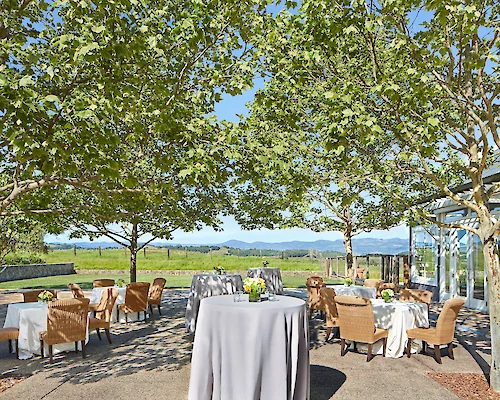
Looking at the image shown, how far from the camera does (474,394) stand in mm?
5648

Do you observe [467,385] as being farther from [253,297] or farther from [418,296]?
[418,296]

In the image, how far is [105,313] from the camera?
8.53 m

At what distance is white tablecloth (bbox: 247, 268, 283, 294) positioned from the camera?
13086mm

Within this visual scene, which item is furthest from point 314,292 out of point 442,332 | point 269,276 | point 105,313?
point 105,313

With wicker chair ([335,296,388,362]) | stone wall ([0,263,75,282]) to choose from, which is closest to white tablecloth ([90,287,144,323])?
wicker chair ([335,296,388,362])

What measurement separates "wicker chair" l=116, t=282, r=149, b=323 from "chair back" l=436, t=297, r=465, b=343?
6.58m

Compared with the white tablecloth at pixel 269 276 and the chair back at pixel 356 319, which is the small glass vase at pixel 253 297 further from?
the white tablecloth at pixel 269 276

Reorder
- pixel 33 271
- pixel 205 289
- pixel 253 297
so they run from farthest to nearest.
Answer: pixel 33 271
pixel 205 289
pixel 253 297

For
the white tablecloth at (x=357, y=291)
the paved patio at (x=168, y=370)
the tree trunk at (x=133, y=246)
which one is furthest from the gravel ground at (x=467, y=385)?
the tree trunk at (x=133, y=246)

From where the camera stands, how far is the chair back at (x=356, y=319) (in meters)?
7.18

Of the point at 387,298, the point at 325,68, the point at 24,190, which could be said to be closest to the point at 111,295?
the point at 24,190

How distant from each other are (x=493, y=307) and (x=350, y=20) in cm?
425

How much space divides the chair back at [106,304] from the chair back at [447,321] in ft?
19.1

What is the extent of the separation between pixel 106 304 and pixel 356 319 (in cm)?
496
